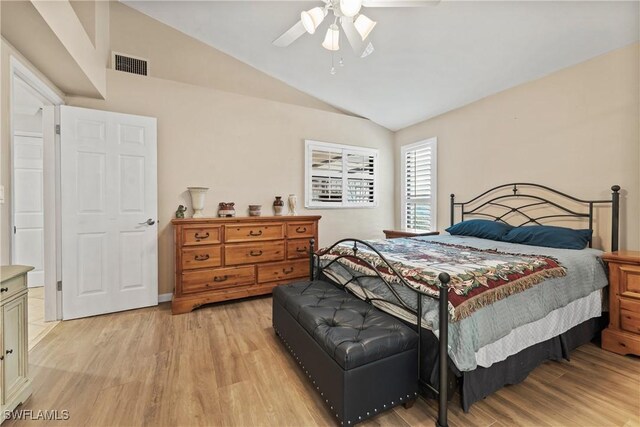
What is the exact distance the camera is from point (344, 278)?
243 centimetres

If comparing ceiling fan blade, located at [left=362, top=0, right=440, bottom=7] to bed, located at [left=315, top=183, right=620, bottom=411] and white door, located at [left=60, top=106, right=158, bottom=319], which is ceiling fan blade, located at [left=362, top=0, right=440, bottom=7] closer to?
bed, located at [left=315, top=183, right=620, bottom=411]

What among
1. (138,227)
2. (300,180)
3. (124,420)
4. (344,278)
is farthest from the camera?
(300,180)

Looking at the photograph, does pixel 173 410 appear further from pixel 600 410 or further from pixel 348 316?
pixel 600 410

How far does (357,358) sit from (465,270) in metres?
0.90

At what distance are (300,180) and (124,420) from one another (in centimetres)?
338

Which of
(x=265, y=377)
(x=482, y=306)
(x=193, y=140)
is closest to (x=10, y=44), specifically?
(x=193, y=140)

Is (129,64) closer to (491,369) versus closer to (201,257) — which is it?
(201,257)

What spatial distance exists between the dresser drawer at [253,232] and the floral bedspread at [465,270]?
1.24 m

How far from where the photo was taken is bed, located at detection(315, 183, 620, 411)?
5.01 ft

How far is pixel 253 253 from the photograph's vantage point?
11.4 ft

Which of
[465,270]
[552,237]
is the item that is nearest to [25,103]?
[465,270]

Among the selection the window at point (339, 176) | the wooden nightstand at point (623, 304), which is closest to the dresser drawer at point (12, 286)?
the window at point (339, 176)

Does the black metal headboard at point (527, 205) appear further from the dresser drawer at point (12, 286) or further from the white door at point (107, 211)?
the dresser drawer at point (12, 286)

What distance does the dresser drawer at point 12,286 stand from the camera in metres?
1.53
